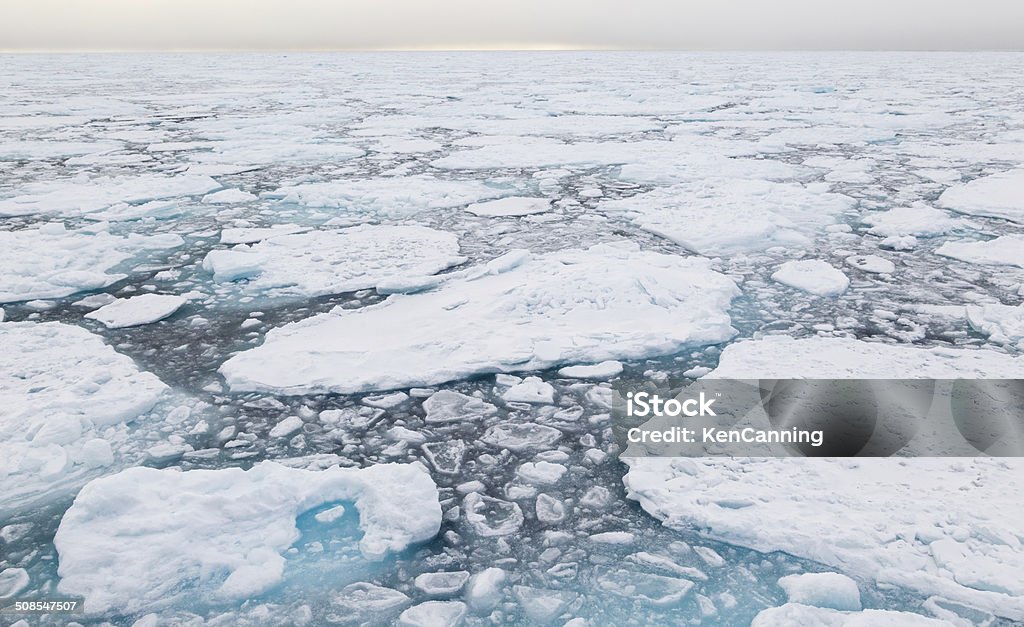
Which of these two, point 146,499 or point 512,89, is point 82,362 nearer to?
point 146,499

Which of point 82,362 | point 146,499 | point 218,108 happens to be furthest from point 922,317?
point 218,108

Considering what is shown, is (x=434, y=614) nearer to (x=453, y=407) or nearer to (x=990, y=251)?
(x=453, y=407)

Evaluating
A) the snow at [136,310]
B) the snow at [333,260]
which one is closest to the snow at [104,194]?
the snow at [333,260]

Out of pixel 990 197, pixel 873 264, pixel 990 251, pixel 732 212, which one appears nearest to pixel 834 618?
pixel 873 264

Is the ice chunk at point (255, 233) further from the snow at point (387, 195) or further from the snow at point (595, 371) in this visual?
the snow at point (595, 371)

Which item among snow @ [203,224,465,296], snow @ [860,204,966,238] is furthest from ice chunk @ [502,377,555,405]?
snow @ [860,204,966,238]
